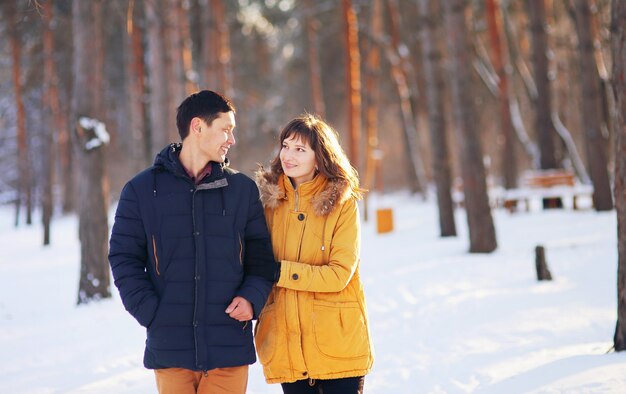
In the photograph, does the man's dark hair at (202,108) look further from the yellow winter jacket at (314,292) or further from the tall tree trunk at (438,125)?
the tall tree trunk at (438,125)

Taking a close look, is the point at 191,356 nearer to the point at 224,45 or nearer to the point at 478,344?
the point at 478,344

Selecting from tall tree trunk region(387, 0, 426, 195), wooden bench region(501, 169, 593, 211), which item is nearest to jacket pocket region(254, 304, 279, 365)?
wooden bench region(501, 169, 593, 211)

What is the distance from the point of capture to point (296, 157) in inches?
128

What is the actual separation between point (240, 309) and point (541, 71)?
15.5 m

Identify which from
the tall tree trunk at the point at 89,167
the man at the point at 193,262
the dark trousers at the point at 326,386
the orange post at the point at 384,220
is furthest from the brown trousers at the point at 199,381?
the orange post at the point at 384,220

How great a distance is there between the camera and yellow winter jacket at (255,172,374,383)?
309cm

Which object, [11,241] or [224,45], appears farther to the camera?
[11,241]

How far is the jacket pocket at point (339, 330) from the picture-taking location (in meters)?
3.09

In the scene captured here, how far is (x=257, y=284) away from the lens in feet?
9.75

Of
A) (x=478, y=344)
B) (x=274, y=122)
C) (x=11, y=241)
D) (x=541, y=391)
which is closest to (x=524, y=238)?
(x=478, y=344)

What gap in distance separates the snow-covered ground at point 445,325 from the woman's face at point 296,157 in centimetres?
255

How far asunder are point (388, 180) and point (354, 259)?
105 ft

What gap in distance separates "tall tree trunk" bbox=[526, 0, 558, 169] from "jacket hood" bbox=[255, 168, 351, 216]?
14.8m

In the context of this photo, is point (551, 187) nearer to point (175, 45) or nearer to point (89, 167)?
point (175, 45)
